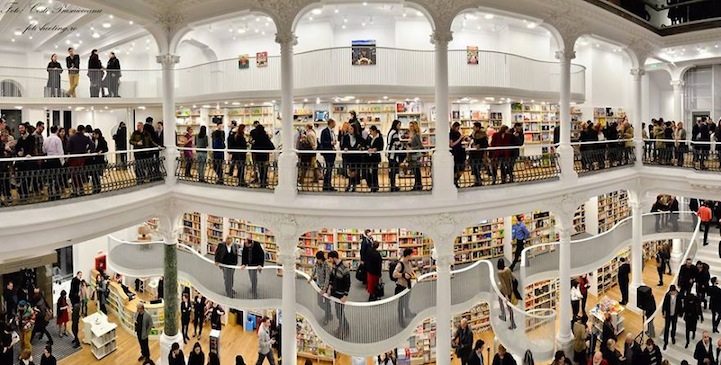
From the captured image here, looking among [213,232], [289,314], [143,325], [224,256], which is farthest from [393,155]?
[213,232]

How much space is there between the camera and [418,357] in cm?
1130

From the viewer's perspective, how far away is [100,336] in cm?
1115

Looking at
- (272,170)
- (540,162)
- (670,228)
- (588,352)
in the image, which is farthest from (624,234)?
(272,170)

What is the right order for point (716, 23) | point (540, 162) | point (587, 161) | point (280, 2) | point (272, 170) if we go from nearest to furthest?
point (280, 2), point (272, 170), point (540, 162), point (587, 161), point (716, 23)

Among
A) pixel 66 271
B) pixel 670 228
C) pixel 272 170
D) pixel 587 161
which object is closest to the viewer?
pixel 272 170

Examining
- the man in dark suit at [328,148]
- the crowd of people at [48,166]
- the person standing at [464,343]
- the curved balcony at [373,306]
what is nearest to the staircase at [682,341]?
the curved balcony at [373,306]

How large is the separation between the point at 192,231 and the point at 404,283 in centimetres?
798

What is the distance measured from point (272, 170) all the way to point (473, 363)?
16.2ft

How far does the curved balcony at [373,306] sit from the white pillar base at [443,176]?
1833mm

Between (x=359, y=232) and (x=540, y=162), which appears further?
(x=359, y=232)

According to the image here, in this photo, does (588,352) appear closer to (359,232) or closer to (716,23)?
(359,232)

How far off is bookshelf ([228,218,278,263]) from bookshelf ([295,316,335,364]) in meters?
1.84

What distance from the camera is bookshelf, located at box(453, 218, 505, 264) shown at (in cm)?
1184

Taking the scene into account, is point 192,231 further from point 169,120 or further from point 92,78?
point 169,120
